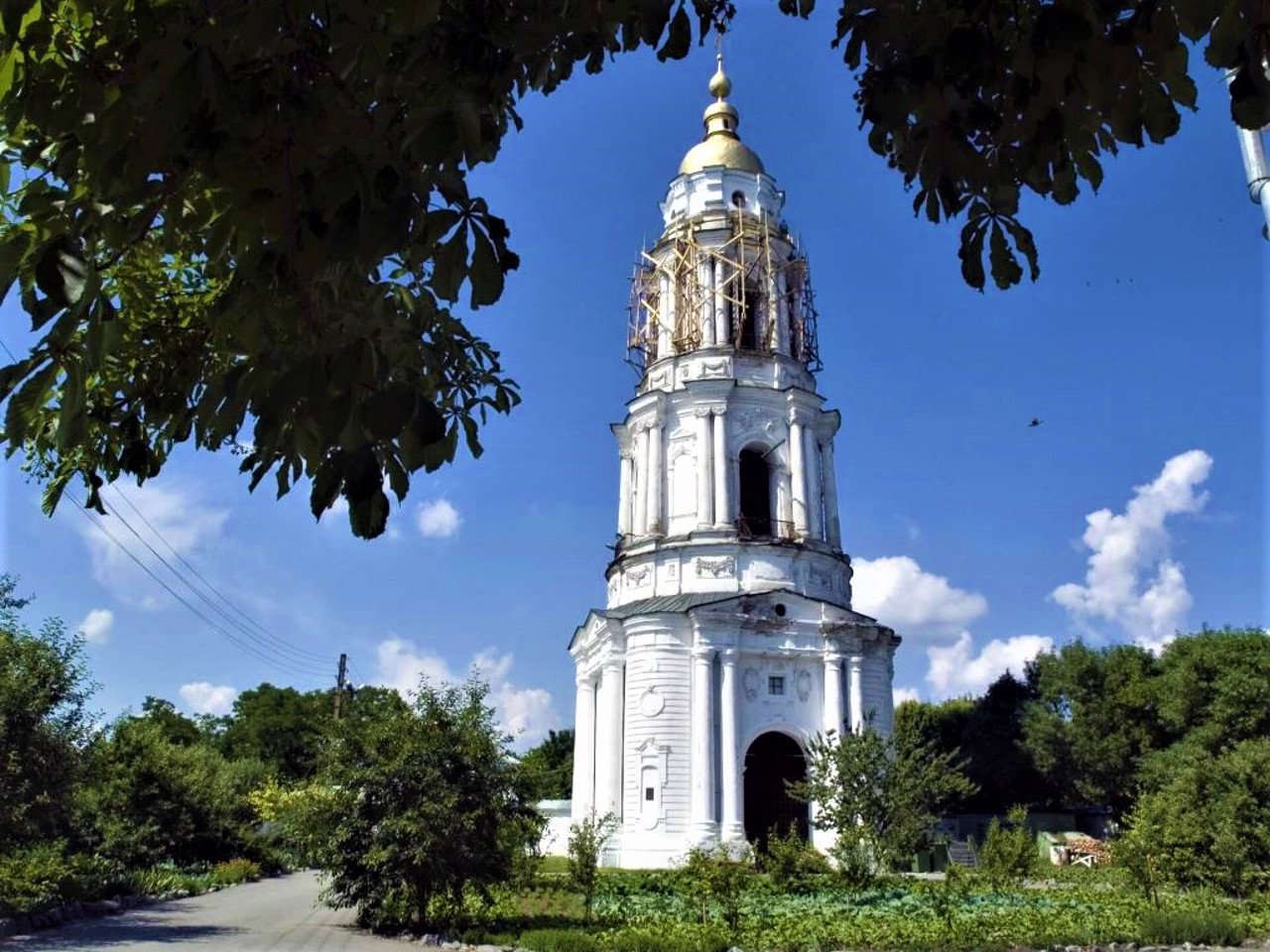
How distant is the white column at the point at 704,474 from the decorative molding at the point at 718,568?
1.17 metres

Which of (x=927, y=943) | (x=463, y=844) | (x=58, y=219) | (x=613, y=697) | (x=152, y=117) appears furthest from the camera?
(x=613, y=697)

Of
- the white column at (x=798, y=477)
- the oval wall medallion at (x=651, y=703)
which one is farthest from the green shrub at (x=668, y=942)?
the white column at (x=798, y=477)

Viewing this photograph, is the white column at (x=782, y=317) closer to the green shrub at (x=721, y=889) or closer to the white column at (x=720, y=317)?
the white column at (x=720, y=317)

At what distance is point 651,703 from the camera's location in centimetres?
3042

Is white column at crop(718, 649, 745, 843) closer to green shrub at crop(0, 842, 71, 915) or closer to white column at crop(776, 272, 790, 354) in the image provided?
white column at crop(776, 272, 790, 354)

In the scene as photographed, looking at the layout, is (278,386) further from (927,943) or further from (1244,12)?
(927,943)

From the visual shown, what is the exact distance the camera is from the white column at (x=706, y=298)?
3653cm

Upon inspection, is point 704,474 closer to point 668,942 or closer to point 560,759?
point 668,942

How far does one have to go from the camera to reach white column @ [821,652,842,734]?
30859 mm

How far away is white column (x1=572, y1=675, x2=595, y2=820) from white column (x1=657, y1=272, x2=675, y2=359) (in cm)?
1173

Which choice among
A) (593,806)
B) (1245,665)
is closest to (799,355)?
(593,806)

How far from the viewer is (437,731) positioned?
53.6 feet

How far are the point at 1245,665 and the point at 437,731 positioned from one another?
33.7m

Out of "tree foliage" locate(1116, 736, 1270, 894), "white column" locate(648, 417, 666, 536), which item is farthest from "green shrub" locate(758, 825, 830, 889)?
"white column" locate(648, 417, 666, 536)
